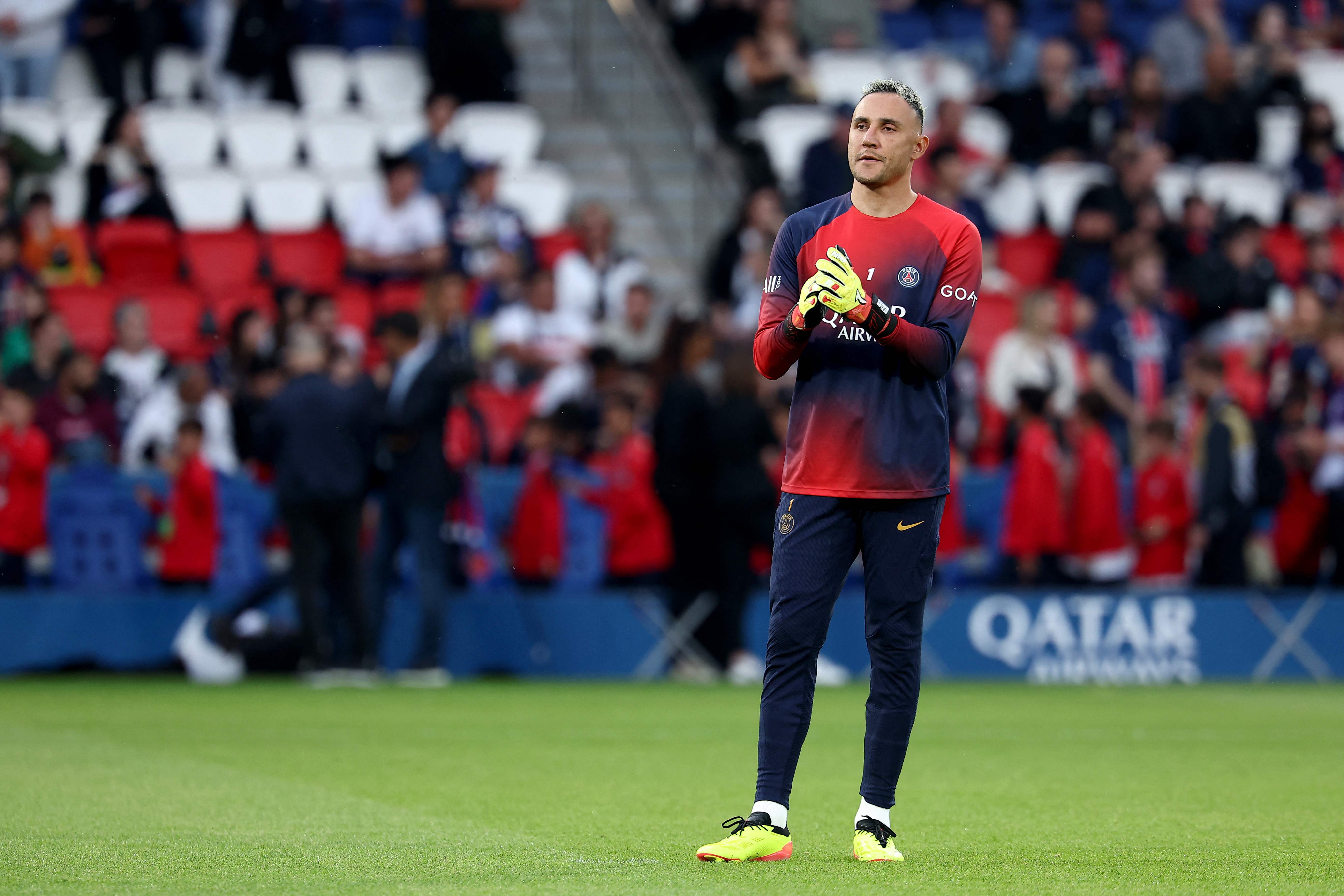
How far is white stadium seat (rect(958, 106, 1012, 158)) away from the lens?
20.1 m

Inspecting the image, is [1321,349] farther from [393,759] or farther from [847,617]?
[393,759]

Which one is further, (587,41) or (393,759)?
(587,41)

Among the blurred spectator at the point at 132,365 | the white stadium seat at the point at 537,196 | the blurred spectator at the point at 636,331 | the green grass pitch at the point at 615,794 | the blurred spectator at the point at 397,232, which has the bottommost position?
the green grass pitch at the point at 615,794

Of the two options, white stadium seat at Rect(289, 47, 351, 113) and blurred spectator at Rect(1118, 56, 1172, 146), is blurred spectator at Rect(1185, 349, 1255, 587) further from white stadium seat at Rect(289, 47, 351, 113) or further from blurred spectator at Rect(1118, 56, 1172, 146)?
white stadium seat at Rect(289, 47, 351, 113)

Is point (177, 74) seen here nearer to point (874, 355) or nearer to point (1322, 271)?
→ point (1322, 271)

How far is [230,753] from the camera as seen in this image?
915 centimetres

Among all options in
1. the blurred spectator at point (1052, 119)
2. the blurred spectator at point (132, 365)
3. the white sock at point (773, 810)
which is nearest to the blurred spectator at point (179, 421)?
the blurred spectator at point (132, 365)

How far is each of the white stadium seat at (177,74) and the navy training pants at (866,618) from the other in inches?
579

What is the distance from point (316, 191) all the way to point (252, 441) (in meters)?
4.34

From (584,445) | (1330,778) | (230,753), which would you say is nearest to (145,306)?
(584,445)

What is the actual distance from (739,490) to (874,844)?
8.47 m

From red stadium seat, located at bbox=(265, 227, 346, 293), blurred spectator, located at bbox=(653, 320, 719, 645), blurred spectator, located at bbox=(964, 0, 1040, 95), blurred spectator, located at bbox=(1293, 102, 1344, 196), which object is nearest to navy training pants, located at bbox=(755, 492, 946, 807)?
blurred spectator, located at bbox=(653, 320, 719, 645)

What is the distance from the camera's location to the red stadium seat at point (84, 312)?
16453mm

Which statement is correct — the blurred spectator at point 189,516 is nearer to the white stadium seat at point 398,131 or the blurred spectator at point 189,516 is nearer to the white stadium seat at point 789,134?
the white stadium seat at point 398,131
